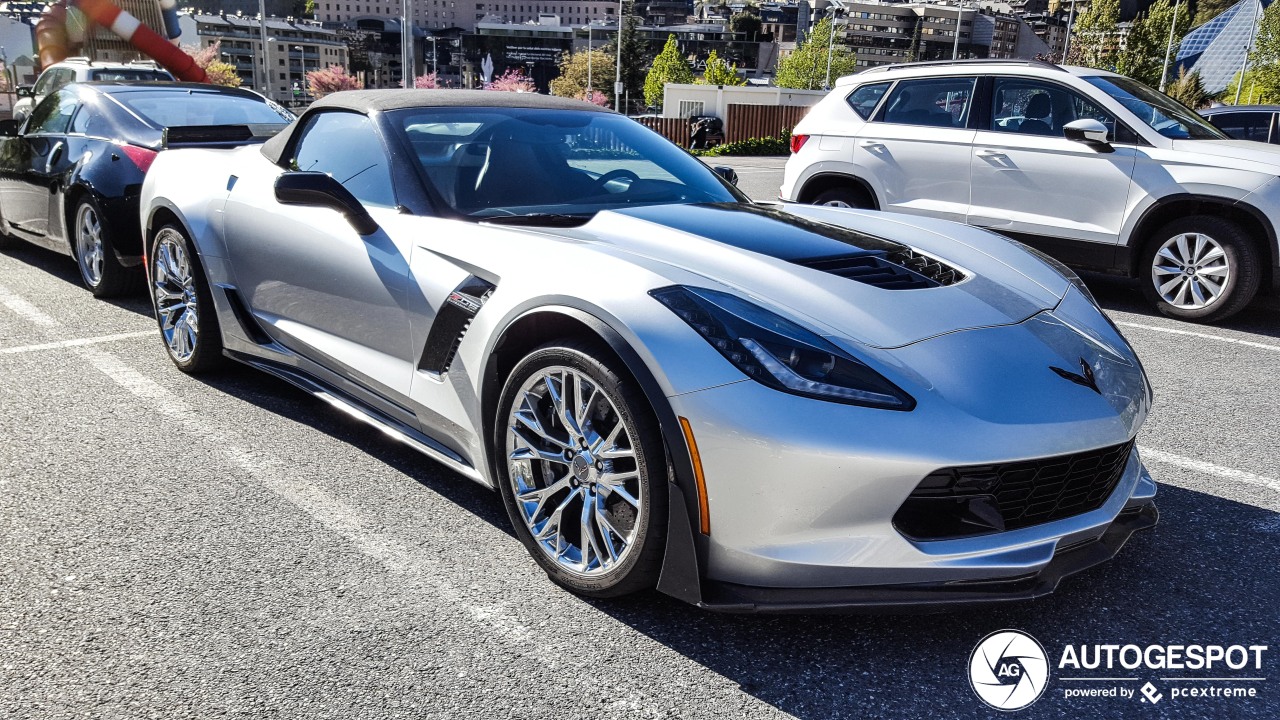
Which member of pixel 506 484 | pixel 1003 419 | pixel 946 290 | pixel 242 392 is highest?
pixel 946 290

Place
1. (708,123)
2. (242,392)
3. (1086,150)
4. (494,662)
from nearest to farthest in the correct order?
(494,662)
(242,392)
(1086,150)
(708,123)

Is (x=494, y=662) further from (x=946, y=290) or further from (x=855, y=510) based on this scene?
(x=946, y=290)

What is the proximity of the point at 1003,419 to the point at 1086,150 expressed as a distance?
4987mm

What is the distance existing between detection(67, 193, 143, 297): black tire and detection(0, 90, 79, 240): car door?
0.34 meters

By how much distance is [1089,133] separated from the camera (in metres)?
6.12

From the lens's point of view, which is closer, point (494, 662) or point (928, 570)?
point (928, 570)

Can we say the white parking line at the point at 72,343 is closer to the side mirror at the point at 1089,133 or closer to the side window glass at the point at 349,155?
the side window glass at the point at 349,155

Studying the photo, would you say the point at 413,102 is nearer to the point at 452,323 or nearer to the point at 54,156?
the point at 452,323

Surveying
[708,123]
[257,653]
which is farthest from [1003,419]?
[708,123]

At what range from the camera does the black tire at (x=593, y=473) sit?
2273mm

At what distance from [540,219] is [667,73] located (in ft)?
238

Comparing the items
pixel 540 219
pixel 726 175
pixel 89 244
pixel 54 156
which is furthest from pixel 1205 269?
pixel 54 156

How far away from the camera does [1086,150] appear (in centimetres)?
636

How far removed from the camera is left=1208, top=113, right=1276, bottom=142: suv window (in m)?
12.2
